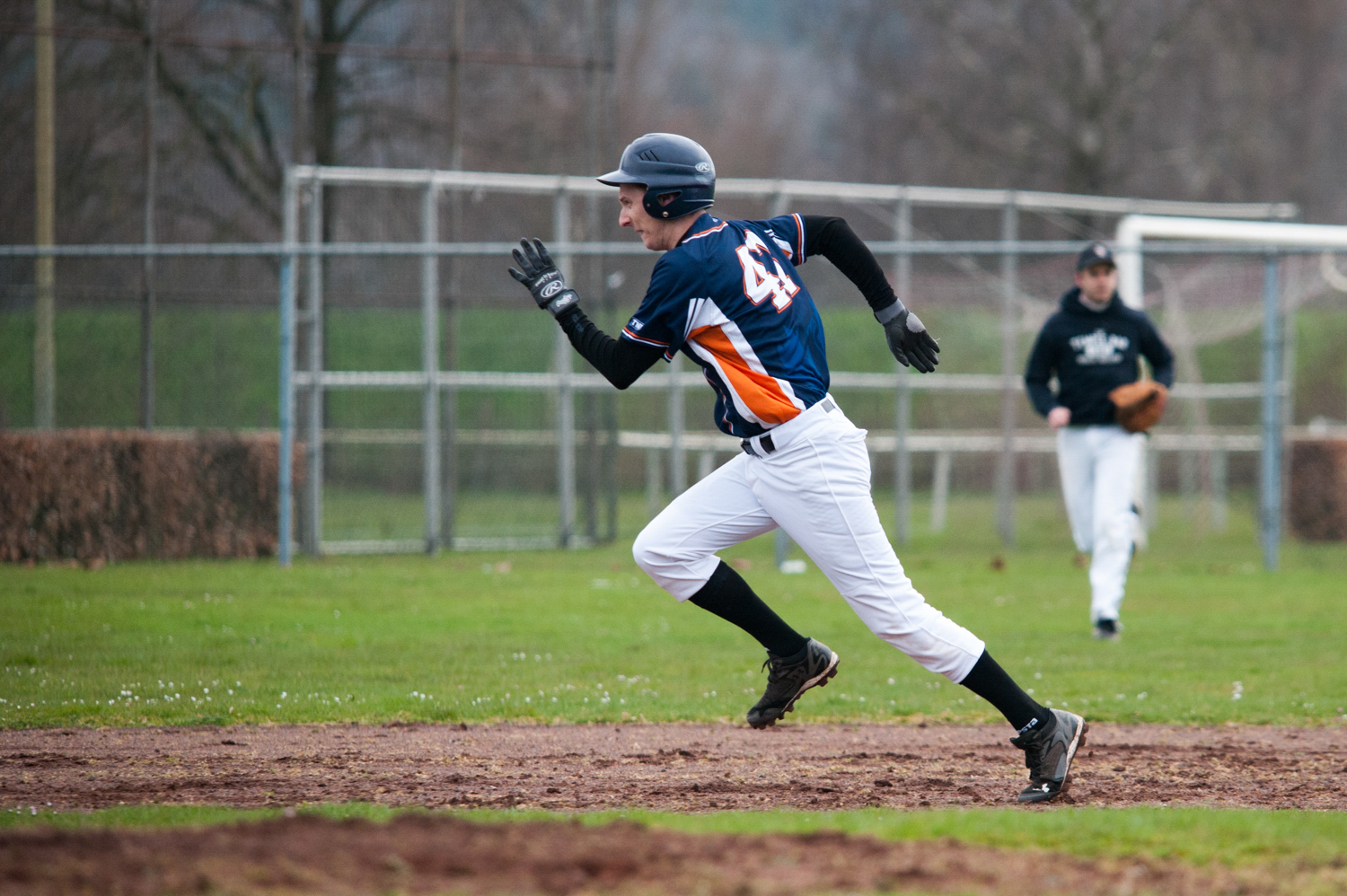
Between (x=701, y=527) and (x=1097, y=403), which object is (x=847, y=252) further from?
(x=1097, y=403)

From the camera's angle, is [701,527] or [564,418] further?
[564,418]

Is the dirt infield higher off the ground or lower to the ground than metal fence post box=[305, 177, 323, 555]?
lower

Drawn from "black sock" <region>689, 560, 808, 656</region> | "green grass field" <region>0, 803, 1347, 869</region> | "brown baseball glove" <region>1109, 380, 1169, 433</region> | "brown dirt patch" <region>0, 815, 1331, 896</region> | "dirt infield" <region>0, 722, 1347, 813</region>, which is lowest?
"dirt infield" <region>0, 722, 1347, 813</region>

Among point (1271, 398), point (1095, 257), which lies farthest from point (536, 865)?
point (1271, 398)

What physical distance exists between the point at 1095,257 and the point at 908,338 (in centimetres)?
463

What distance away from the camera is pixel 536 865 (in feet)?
12.0

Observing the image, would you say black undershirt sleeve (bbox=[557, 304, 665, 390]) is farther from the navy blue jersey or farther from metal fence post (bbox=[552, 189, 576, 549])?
metal fence post (bbox=[552, 189, 576, 549])

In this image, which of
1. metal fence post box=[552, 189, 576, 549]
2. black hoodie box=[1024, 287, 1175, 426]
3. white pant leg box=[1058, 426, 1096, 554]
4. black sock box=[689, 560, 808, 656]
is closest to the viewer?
black sock box=[689, 560, 808, 656]

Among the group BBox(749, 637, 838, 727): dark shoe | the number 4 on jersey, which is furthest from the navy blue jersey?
BBox(749, 637, 838, 727): dark shoe

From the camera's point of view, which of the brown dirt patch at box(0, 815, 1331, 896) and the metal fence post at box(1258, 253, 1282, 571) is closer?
the brown dirt patch at box(0, 815, 1331, 896)

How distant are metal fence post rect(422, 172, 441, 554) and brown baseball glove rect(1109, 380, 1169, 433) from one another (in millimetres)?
7001

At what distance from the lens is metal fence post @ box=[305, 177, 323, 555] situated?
45.1ft

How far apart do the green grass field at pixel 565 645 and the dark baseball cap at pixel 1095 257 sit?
2497 mm

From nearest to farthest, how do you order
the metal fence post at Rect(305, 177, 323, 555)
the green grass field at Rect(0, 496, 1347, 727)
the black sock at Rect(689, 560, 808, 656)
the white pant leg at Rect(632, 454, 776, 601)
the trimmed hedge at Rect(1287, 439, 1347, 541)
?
the white pant leg at Rect(632, 454, 776, 601) → the black sock at Rect(689, 560, 808, 656) → the green grass field at Rect(0, 496, 1347, 727) → the metal fence post at Rect(305, 177, 323, 555) → the trimmed hedge at Rect(1287, 439, 1347, 541)
